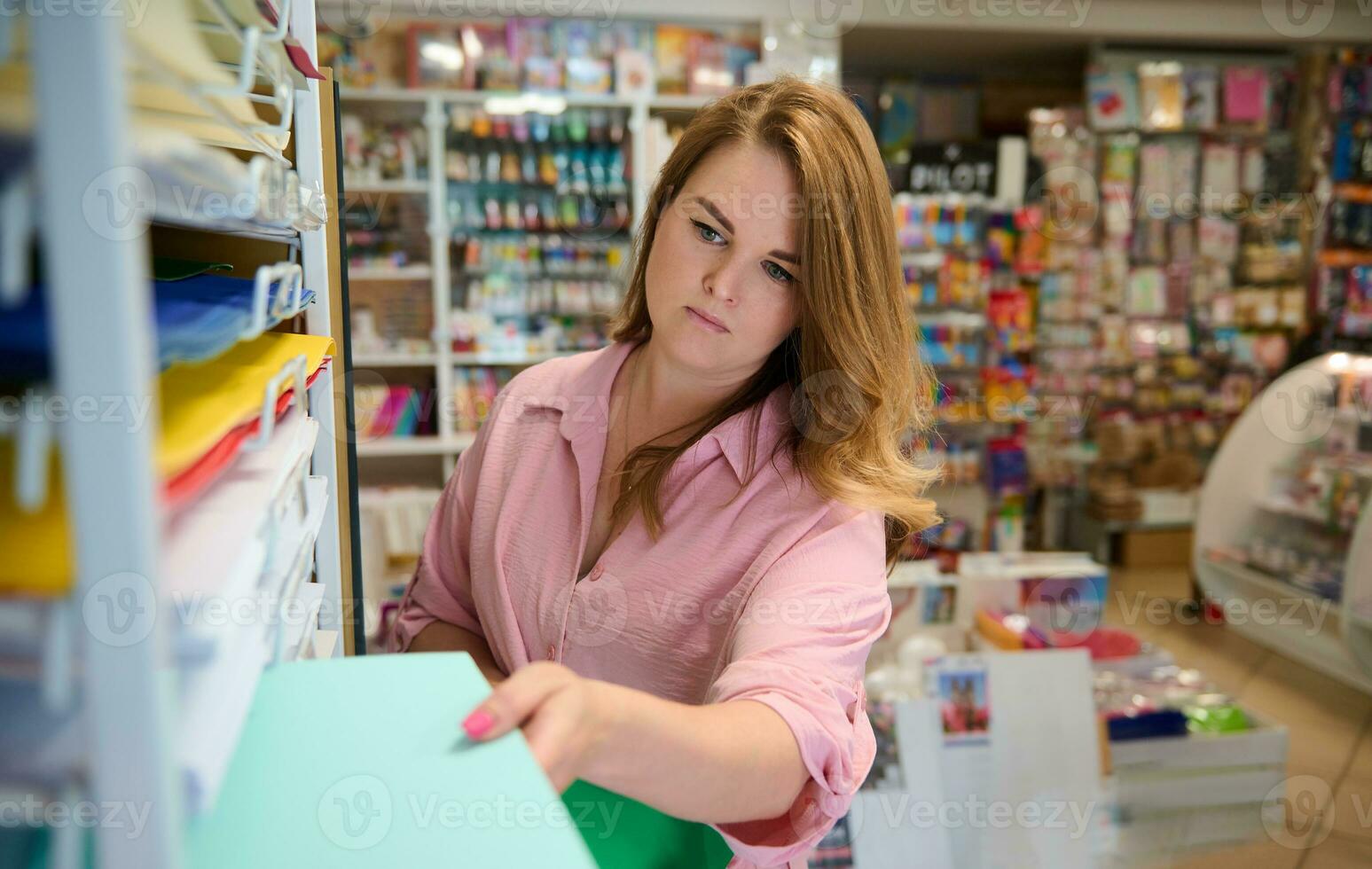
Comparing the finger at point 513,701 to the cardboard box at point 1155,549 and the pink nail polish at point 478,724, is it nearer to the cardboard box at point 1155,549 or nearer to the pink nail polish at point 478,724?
the pink nail polish at point 478,724

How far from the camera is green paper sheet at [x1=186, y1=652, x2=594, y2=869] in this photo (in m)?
0.49

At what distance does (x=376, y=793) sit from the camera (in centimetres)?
52

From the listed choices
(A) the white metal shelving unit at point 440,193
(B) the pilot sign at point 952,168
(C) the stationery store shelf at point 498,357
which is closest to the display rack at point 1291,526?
(B) the pilot sign at point 952,168

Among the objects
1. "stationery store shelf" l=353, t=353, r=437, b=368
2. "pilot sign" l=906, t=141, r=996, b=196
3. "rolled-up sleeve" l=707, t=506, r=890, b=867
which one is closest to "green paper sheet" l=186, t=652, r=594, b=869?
"rolled-up sleeve" l=707, t=506, r=890, b=867

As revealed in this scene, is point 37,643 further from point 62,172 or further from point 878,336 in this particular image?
point 878,336

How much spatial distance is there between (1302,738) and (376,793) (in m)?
4.11

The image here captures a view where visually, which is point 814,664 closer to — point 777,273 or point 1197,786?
point 777,273

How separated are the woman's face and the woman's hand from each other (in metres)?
0.67

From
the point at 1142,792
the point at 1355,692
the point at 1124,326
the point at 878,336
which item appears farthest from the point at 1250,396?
the point at 878,336

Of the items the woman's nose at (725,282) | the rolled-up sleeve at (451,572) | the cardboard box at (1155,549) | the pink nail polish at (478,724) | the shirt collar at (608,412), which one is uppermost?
the woman's nose at (725,282)

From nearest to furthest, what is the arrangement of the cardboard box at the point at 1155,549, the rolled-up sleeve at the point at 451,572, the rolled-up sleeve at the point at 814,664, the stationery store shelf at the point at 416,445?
the rolled-up sleeve at the point at 814,664 < the rolled-up sleeve at the point at 451,572 < the stationery store shelf at the point at 416,445 < the cardboard box at the point at 1155,549

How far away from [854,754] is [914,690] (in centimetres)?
222

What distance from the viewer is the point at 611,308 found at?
16.4 feet

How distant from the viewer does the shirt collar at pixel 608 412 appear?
1299 millimetres
